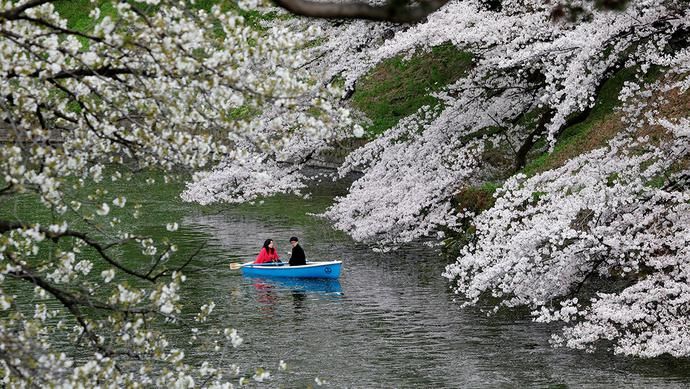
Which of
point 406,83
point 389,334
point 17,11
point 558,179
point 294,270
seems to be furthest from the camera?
point 406,83

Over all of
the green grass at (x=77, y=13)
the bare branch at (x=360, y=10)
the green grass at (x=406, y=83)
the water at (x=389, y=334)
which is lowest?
the water at (x=389, y=334)

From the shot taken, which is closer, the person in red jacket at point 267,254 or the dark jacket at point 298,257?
the dark jacket at point 298,257

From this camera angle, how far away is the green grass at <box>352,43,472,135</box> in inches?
1219

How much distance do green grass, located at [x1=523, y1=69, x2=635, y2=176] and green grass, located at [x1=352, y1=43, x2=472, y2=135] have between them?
4.24 m

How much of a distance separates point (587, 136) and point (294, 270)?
7.55 metres

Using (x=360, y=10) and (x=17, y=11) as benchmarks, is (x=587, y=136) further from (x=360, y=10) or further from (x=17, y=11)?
(x=360, y=10)

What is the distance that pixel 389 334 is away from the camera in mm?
18969

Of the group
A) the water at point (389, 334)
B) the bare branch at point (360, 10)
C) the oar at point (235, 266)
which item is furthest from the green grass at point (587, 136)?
the bare branch at point (360, 10)

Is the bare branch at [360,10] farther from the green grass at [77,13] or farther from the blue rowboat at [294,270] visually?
the green grass at [77,13]

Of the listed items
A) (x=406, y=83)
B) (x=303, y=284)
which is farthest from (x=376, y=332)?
(x=406, y=83)

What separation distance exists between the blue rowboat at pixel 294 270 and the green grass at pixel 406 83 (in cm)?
640

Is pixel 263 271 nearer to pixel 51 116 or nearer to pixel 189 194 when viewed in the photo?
pixel 189 194

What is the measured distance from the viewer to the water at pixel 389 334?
16.1 metres

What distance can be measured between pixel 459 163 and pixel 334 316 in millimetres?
5040
